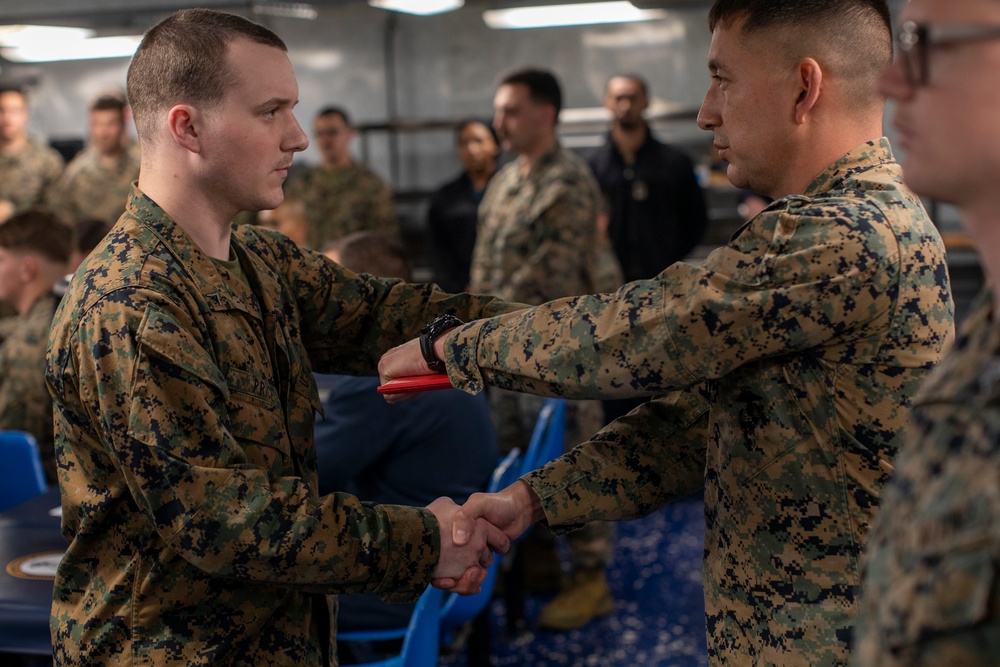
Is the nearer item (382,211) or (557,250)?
(557,250)

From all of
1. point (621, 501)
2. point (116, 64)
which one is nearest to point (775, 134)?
point (621, 501)

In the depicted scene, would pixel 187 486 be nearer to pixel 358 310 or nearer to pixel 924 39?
pixel 358 310

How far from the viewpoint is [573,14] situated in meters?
7.76

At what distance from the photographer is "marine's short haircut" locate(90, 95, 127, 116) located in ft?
21.9

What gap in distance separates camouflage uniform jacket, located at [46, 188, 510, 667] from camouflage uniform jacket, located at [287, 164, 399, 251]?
4.75 metres

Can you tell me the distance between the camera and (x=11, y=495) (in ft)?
9.52

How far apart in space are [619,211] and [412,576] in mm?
4307

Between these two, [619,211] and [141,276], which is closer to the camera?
[141,276]

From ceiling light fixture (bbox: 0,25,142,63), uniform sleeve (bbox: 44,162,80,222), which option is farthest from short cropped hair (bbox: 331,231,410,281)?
ceiling light fixture (bbox: 0,25,142,63)

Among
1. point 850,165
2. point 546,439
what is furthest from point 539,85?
point 850,165

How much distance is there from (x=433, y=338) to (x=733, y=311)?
489mm

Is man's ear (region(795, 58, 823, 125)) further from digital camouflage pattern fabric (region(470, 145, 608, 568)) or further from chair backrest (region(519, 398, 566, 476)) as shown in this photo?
digital camouflage pattern fabric (region(470, 145, 608, 568))

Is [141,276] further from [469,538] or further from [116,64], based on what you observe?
[116,64]

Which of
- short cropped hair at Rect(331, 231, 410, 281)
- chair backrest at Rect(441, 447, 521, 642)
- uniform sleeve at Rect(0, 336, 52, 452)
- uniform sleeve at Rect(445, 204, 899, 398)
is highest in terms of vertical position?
uniform sleeve at Rect(445, 204, 899, 398)
